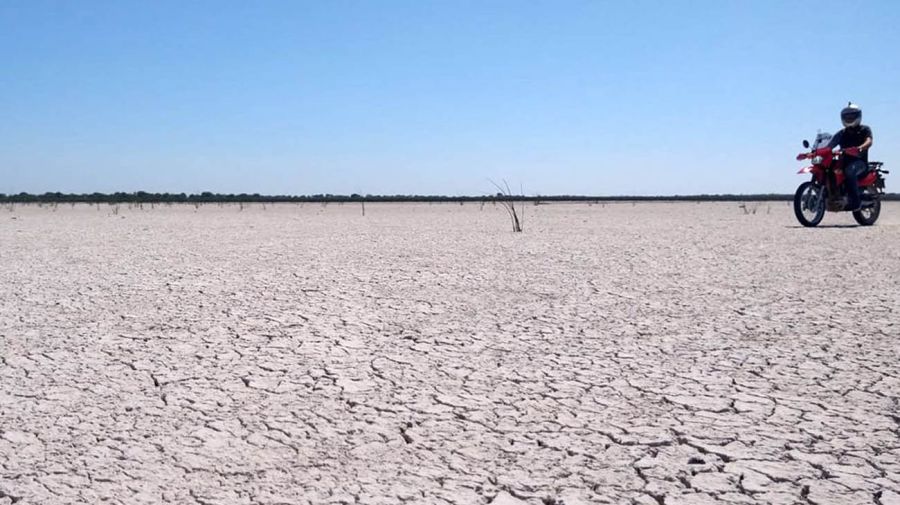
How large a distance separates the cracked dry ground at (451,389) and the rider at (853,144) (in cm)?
514

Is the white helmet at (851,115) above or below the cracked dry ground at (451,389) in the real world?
above

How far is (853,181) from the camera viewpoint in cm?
872

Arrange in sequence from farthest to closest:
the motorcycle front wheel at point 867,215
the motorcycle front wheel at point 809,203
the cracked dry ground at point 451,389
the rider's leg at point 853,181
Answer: the motorcycle front wheel at point 867,215, the motorcycle front wheel at point 809,203, the rider's leg at point 853,181, the cracked dry ground at point 451,389

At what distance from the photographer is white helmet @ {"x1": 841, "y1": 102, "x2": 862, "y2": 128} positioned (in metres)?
8.77

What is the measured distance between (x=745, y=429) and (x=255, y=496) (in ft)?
3.91

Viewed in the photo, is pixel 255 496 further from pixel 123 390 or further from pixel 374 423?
pixel 123 390

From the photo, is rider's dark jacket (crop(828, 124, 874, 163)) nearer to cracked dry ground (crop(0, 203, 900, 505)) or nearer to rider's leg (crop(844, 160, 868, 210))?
rider's leg (crop(844, 160, 868, 210))

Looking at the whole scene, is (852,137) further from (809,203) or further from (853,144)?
(809,203)

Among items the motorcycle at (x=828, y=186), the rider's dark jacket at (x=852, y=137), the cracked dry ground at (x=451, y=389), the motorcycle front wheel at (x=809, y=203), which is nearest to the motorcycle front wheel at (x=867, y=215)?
the motorcycle at (x=828, y=186)

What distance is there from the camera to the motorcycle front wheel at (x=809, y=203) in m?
9.11

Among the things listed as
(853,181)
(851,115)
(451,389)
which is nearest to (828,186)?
(853,181)

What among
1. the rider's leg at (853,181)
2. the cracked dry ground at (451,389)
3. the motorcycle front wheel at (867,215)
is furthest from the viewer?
the motorcycle front wheel at (867,215)

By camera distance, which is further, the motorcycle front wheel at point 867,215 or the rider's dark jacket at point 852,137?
the motorcycle front wheel at point 867,215

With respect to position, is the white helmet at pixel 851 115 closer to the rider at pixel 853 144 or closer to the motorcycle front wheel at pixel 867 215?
the rider at pixel 853 144
